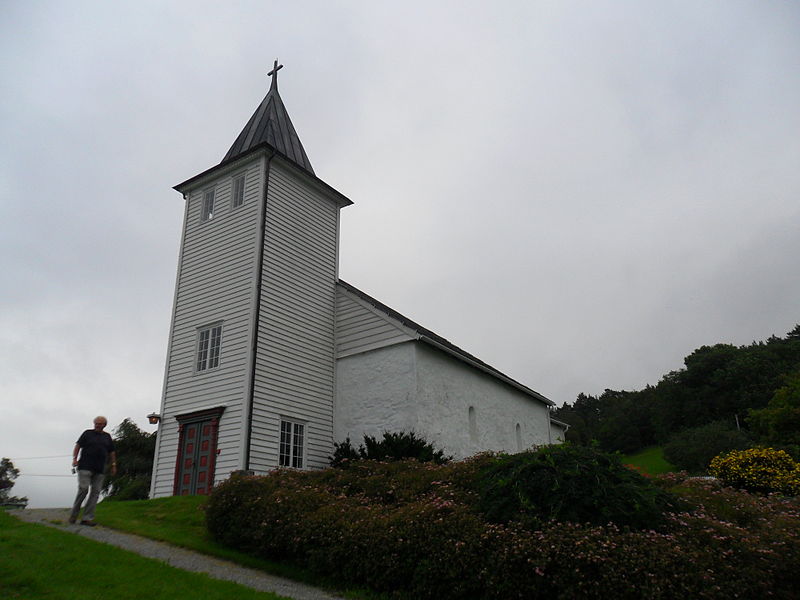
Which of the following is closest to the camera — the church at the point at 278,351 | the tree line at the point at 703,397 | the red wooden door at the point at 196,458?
the red wooden door at the point at 196,458

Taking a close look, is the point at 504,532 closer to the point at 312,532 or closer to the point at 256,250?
the point at 312,532

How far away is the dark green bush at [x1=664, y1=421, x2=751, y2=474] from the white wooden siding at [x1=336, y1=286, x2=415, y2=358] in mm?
25388

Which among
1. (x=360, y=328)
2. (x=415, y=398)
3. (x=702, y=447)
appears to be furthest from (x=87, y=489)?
(x=702, y=447)

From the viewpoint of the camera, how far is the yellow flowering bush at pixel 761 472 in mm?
17484

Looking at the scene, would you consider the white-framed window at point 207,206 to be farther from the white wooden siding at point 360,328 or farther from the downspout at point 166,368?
the white wooden siding at point 360,328

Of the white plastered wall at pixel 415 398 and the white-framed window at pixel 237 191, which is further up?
the white-framed window at pixel 237 191

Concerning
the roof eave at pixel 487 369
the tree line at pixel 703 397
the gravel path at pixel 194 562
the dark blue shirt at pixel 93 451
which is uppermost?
the tree line at pixel 703 397

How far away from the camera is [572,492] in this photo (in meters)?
8.49

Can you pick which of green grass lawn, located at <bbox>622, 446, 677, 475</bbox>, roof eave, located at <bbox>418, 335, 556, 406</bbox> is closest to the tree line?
green grass lawn, located at <bbox>622, 446, 677, 475</bbox>

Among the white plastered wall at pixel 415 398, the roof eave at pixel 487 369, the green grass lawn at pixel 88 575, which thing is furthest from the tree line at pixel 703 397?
the green grass lawn at pixel 88 575

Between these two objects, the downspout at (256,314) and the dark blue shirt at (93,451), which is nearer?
the dark blue shirt at (93,451)

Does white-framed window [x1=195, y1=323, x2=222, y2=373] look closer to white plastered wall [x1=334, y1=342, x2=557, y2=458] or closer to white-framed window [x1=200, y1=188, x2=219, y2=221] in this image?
white plastered wall [x1=334, y1=342, x2=557, y2=458]

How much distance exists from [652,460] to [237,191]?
158 feet

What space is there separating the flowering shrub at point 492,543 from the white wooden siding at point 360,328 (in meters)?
7.46
